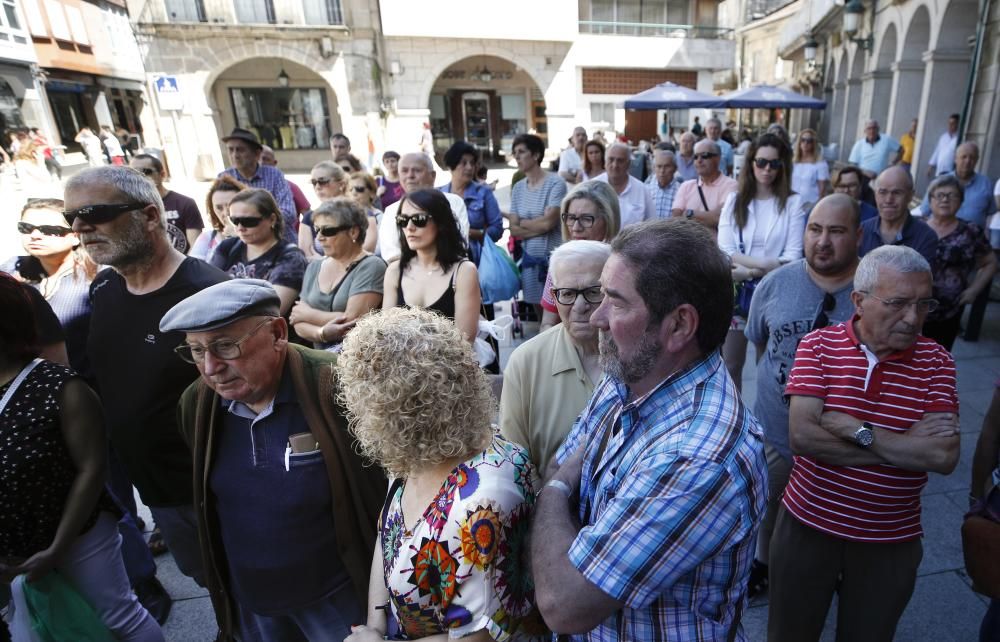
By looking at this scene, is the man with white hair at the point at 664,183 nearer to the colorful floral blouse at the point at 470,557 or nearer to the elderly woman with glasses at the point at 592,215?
the elderly woman with glasses at the point at 592,215

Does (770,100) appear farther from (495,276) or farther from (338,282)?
(338,282)

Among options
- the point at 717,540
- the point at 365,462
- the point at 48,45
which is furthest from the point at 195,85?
the point at 717,540

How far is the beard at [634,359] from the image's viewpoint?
1.23m

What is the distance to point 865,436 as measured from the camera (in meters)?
1.82

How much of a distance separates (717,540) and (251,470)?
1513 millimetres

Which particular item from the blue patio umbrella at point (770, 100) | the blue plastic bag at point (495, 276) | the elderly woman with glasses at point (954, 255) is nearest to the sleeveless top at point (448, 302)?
the blue plastic bag at point (495, 276)

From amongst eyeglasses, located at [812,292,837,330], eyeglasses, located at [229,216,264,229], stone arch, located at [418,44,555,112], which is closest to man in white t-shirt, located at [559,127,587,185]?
eyeglasses, located at [229,216,264,229]

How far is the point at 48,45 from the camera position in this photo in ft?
76.9

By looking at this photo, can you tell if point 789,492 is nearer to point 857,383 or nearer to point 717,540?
point 857,383

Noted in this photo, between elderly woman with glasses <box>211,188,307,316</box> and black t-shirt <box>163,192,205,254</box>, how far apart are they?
1.16 metres

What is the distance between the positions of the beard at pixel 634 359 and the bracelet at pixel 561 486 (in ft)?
0.99

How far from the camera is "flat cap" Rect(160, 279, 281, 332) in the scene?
164 cm

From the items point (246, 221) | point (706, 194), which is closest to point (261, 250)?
point (246, 221)

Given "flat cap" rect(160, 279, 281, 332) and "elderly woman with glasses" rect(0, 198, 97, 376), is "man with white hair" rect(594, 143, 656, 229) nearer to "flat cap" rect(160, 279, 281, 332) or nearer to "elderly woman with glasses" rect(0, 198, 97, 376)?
"flat cap" rect(160, 279, 281, 332)
